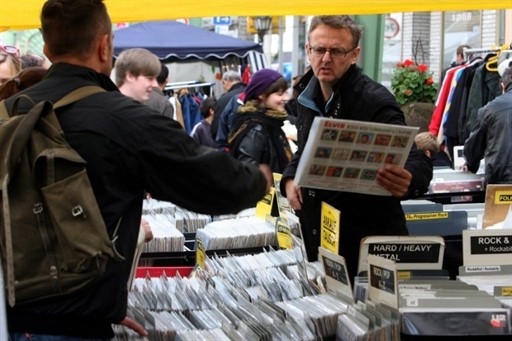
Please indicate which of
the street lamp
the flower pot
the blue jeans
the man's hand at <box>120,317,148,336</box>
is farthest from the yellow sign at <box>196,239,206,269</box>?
the street lamp

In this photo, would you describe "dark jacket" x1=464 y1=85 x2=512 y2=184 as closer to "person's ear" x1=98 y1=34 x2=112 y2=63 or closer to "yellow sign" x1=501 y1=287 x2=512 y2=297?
"yellow sign" x1=501 y1=287 x2=512 y2=297

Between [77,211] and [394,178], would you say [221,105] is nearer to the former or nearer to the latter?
[394,178]

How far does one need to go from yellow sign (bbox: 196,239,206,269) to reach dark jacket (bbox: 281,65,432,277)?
0.46 metres

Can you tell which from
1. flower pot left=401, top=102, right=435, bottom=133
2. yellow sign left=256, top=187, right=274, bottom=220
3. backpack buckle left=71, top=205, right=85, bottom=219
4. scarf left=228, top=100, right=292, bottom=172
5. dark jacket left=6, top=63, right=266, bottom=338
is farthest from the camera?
flower pot left=401, top=102, right=435, bottom=133

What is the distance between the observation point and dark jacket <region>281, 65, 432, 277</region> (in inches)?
159

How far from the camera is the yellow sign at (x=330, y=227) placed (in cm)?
371

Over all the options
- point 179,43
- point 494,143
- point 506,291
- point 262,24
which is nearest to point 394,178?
point 506,291

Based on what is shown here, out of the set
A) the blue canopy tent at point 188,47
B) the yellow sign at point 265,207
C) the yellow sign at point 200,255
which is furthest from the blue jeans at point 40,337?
the blue canopy tent at point 188,47

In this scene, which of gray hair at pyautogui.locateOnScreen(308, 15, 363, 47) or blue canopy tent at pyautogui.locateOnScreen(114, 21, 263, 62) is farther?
blue canopy tent at pyautogui.locateOnScreen(114, 21, 263, 62)

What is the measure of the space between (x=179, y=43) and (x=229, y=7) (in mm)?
10196

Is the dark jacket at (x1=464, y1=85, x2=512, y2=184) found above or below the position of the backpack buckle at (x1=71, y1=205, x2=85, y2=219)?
below

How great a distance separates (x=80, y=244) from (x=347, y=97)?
178cm

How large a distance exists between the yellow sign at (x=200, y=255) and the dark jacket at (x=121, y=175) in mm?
1584

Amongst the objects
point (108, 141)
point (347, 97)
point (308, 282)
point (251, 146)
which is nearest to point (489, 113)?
point (251, 146)
